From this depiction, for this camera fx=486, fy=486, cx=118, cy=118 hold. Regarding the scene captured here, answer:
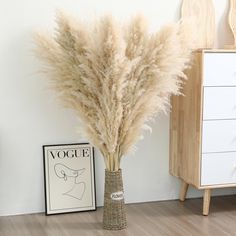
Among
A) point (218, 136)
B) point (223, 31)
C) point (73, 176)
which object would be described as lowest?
point (73, 176)

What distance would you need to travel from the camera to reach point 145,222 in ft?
9.82

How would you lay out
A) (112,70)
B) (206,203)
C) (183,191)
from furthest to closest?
(183,191), (206,203), (112,70)

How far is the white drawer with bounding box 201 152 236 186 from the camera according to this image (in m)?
3.06

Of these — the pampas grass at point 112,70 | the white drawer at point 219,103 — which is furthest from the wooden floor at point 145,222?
the white drawer at point 219,103

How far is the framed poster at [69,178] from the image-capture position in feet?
10.2

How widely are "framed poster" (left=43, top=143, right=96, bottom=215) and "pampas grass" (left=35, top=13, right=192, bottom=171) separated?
12.8 inches

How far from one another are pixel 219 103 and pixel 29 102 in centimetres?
119

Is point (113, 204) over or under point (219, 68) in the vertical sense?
under

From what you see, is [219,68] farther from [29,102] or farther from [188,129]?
[29,102]

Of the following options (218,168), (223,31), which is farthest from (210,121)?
(223,31)

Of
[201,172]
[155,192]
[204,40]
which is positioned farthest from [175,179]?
[204,40]

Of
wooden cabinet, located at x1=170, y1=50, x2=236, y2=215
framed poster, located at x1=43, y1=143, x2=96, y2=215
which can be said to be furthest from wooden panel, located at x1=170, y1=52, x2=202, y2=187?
framed poster, located at x1=43, y1=143, x2=96, y2=215

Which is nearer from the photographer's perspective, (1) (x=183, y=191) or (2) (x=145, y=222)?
(2) (x=145, y=222)

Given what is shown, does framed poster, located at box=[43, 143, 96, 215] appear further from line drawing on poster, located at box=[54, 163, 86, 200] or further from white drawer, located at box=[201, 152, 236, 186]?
white drawer, located at box=[201, 152, 236, 186]
